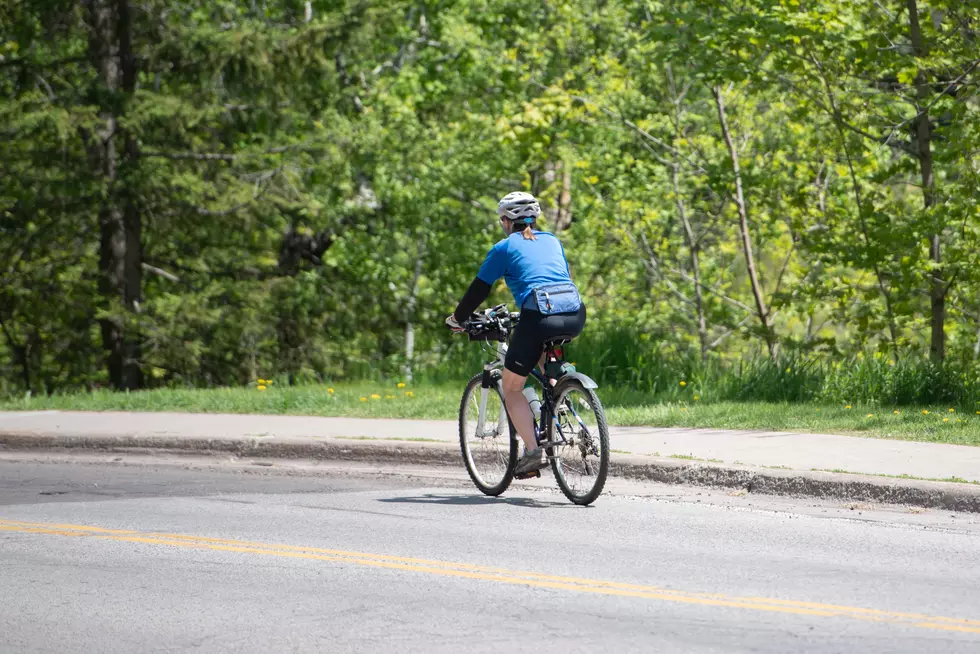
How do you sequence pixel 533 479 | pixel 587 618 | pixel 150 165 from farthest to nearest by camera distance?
1. pixel 150 165
2. pixel 533 479
3. pixel 587 618

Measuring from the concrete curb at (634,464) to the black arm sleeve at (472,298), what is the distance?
1.74 meters

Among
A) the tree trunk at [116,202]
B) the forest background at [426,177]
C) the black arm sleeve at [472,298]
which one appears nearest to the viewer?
the black arm sleeve at [472,298]

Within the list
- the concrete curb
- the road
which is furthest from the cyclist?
the concrete curb

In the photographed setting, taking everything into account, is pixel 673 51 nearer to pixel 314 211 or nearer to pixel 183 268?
pixel 314 211

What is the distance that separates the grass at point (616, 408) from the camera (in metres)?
11.4

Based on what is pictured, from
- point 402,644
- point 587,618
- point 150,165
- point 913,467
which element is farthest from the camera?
point 150,165

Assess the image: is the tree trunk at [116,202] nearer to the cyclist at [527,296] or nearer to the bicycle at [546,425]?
the bicycle at [546,425]

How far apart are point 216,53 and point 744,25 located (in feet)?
36.6

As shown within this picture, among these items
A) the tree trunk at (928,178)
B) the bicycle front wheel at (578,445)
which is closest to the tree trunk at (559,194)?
the tree trunk at (928,178)

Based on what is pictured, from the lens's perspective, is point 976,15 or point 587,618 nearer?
point 587,618

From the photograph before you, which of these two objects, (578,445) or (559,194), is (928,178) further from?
(559,194)

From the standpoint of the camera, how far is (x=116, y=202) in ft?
77.1

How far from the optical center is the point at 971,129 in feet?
50.0

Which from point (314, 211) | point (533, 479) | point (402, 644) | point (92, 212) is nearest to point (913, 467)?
point (533, 479)
